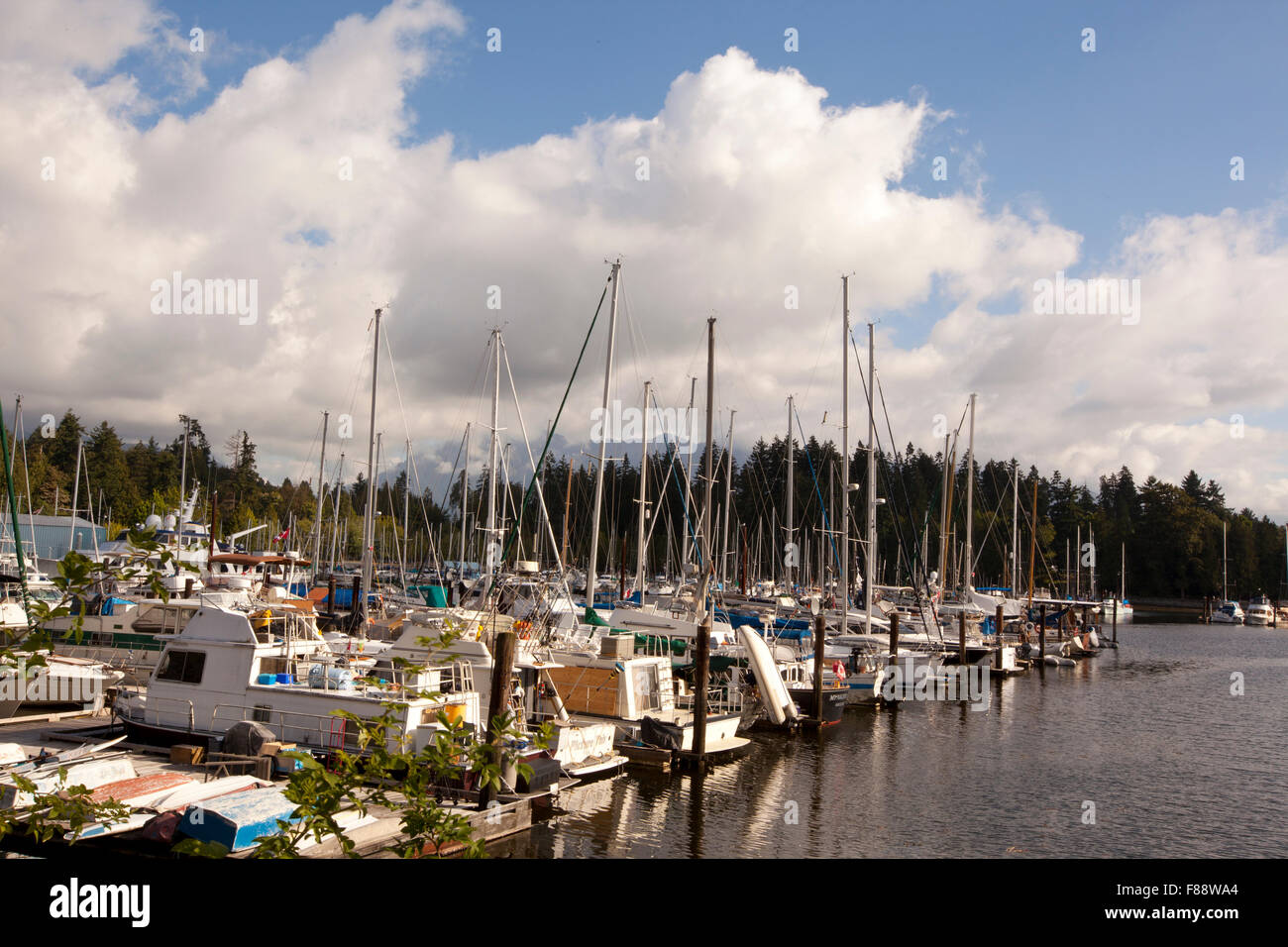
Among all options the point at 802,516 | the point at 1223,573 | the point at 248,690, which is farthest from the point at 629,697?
the point at 1223,573

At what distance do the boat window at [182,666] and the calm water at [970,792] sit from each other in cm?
955

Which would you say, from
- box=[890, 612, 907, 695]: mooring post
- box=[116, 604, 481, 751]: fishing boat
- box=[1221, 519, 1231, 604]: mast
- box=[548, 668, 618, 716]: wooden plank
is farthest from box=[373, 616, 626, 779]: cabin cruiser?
box=[1221, 519, 1231, 604]: mast

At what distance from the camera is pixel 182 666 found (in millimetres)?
22547

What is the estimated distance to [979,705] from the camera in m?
44.9

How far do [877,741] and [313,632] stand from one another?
2146 centimetres

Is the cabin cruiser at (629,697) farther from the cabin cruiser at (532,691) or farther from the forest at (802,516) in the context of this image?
the forest at (802,516)

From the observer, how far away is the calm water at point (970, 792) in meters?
21.2

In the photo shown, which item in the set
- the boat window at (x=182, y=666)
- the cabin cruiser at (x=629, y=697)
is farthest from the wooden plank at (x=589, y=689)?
the boat window at (x=182, y=666)

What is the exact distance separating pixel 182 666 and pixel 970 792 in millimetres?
Answer: 22439

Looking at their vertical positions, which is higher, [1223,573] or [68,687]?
[1223,573]

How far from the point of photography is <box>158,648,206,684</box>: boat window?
73.2 feet

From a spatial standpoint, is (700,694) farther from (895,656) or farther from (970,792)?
(895,656)
